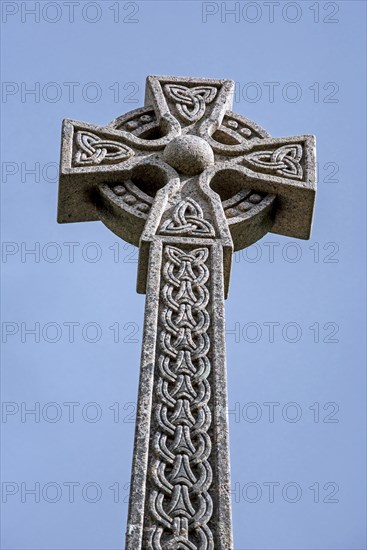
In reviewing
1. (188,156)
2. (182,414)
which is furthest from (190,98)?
(182,414)

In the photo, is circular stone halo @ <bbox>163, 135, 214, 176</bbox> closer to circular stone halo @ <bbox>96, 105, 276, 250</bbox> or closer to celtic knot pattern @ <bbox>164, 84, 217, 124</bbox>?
circular stone halo @ <bbox>96, 105, 276, 250</bbox>

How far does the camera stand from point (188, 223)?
8398mm

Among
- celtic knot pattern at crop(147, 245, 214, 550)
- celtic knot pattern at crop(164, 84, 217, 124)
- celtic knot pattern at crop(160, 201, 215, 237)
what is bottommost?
celtic knot pattern at crop(147, 245, 214, 550)

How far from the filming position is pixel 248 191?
29.4 ft

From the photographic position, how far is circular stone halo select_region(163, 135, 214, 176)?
8906 millimetres

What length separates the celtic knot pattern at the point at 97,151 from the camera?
29.6 feet

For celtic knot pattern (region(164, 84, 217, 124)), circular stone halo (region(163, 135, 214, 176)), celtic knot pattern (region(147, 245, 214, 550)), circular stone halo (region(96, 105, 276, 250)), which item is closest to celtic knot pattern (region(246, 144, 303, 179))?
circular stone halo (region(96, 105, 276, 250))

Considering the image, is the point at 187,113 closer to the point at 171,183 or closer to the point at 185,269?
the point at 171,183

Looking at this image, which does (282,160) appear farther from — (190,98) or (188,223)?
→ (188,223)

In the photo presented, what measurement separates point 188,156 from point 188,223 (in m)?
0.69

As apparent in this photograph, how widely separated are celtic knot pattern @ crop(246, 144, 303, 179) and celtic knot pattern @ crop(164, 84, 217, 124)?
54 centimetres

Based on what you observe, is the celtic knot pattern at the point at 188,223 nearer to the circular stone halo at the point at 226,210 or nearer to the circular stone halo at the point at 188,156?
the circular stone halo at the point at 226,210

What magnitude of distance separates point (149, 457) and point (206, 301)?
1.24m

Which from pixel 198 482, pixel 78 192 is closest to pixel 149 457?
pixel 198 482
